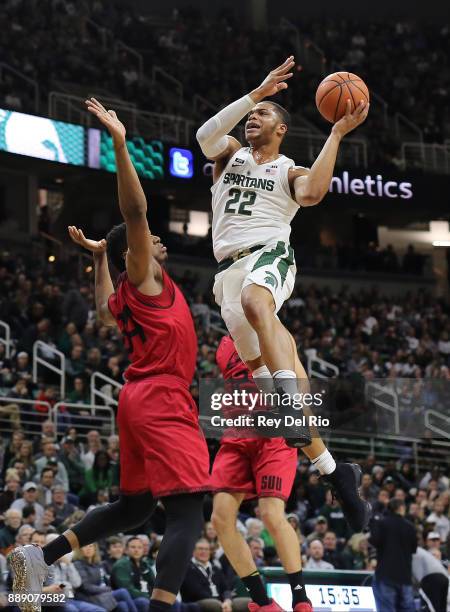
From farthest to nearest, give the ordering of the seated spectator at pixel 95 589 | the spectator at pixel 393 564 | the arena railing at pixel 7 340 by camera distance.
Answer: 1. the arena railing at pixel 7 340
2. the spectator at pixel 393 564
3. the seated spectator at pixel 95 589

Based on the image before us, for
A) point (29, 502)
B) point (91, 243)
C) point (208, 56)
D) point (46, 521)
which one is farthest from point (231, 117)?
point (208, 56)

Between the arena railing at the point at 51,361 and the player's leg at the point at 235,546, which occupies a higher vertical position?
the arena railing at the point at 51,361

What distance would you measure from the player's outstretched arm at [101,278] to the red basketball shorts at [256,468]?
4.46 feet

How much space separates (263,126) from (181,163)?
1843cm

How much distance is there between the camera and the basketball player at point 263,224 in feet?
23.6

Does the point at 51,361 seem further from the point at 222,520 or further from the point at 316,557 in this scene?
the point at 222,520

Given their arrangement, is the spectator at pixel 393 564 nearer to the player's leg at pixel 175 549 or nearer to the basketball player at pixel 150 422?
the basketball player at pixel 150 422

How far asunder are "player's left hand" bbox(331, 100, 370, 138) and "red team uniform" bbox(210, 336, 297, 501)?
2.08 m

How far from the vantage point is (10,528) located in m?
12.4

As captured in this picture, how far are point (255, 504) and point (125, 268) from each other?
992cm

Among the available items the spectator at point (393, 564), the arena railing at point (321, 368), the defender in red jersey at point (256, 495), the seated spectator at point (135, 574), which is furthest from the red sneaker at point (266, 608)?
the arena railing at point (321, 368)

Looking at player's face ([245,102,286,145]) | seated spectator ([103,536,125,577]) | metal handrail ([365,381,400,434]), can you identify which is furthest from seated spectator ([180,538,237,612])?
metal handrail ([365,381,400,434])

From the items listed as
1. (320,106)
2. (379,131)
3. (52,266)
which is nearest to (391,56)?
(379,131)

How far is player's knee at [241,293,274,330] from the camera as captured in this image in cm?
711
